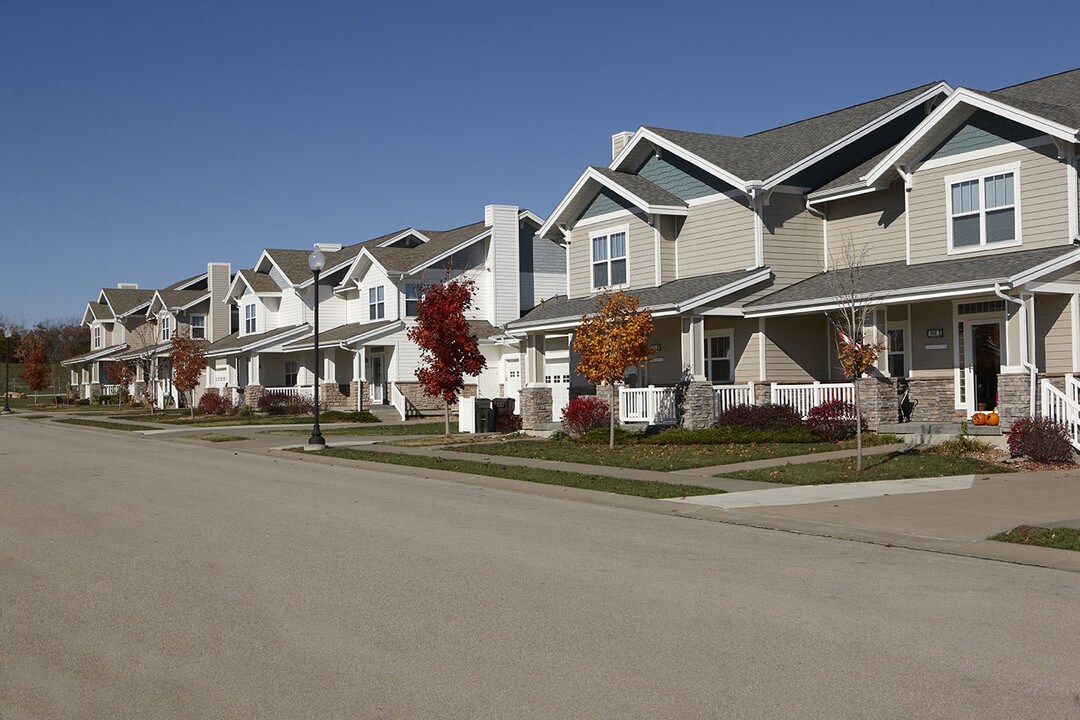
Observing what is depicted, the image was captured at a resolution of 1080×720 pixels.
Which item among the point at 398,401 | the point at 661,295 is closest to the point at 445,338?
the point at 661,295

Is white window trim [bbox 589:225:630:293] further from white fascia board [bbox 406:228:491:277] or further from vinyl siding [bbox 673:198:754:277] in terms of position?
white fascia board [bbox 406:228:491:277]

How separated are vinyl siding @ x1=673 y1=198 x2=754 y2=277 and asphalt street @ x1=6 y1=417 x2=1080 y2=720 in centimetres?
1516

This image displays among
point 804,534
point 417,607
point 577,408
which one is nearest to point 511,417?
point 577,408

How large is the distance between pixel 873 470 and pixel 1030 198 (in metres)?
8.40

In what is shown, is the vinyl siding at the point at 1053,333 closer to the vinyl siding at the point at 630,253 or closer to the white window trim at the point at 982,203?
the white window trim at the point at 982,203

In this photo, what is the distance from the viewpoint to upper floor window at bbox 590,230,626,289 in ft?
102

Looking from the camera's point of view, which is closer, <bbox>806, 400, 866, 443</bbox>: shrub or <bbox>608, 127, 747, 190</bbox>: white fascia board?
<bbox>806, 400, 866, 443</bbox>: shrub

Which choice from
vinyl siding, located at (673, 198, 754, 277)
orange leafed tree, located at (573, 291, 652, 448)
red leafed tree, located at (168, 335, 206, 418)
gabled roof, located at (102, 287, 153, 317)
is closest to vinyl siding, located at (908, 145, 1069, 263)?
vinyl siding, located at (673, 198, 754, 277)

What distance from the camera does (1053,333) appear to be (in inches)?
862

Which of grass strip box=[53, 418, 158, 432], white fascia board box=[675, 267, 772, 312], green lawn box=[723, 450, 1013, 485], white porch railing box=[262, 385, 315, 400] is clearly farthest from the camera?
white porch railing box=[262, 385, 315, 400]

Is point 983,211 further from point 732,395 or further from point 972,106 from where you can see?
point 732,395

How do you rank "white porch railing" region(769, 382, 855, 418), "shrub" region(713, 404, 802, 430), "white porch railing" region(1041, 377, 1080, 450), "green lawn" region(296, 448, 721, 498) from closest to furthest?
1. "green lawn" region(296, 448, 721, 498)
2. "white porch railing" region(1041, 377, 1080, 450)
3. "shrub" region(713, 404, 802, 430)
4. "white porch railing" region(769, 382, 855, 418)

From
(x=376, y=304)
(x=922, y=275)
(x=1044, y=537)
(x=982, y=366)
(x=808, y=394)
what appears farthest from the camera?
(x=376, y=304)

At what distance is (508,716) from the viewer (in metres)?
5.76
